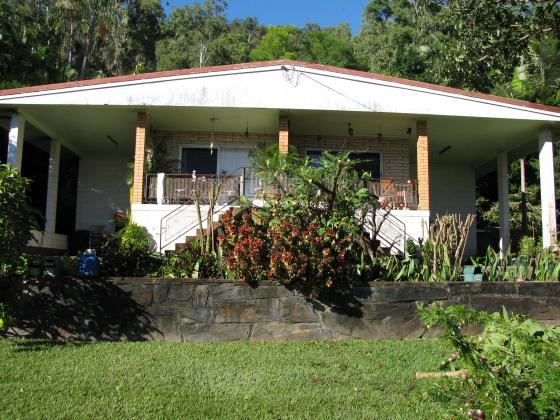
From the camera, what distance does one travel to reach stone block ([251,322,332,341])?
7152 millimetres

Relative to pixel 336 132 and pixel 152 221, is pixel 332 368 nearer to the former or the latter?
pixel 152 221

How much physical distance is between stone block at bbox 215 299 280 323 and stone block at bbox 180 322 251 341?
9 centimetres

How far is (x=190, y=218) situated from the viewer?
11414mm

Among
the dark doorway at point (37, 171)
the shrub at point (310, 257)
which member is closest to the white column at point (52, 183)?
the dark doorway at point (37, 171)

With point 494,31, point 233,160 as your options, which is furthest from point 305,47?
point 494,31

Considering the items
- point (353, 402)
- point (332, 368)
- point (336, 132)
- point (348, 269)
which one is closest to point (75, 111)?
point (336, 132)

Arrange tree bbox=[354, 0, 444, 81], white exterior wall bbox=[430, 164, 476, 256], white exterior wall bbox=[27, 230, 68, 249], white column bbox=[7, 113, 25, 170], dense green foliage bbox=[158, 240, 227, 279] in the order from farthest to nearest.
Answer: tree bbox=[354, 0, 444, 81] < white exterior wall bbox=[430, 164, 476, 256] < white exterior wall bbox=[27, 230, 68, 249] < white column bbox=[7, 113, 25, 170] < dense green foliage bbox=[158, 240, 227, 279]

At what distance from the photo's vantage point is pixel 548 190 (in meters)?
11.4

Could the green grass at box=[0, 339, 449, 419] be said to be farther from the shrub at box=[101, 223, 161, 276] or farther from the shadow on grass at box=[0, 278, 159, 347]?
the shrub at box=[101, 223, 161, 276]

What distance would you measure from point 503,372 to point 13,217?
5741 mm

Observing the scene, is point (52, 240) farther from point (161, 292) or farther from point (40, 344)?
point (161, 292)

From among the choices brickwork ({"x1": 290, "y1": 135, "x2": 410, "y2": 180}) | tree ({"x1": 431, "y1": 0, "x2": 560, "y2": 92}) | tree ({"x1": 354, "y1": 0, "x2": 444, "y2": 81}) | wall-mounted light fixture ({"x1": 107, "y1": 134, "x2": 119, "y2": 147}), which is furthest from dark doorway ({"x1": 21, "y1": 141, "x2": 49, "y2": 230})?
tree ({"x1": 354, "y1": 0, "x2": 444, "y2": 81})

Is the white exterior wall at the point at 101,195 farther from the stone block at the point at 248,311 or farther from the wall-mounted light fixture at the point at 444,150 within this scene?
the wall-mounted light fixture at the point at 444,150

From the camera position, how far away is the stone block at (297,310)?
7.21 metres
